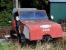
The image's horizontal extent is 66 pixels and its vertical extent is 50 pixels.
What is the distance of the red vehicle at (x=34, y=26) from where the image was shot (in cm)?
1515

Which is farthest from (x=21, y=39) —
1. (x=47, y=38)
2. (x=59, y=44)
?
(x=59, y=44)

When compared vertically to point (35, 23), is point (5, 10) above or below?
below

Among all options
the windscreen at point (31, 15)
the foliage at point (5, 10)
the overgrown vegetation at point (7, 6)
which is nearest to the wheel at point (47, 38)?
the windscreen at point (31, 15)

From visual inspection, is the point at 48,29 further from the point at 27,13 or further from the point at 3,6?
the point at 3,6

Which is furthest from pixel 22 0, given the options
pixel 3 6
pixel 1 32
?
pixel 1 32

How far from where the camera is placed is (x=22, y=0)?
2716 centimetres

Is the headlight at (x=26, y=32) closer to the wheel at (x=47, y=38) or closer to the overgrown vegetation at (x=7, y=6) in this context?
the wheel at (x=47, y=38)

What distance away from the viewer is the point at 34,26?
1536 cm

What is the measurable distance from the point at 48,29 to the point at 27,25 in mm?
943

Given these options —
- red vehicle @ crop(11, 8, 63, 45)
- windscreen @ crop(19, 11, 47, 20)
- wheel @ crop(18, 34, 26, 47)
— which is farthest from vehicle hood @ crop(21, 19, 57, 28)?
wheel @ crop(18, 34, 26, 47)

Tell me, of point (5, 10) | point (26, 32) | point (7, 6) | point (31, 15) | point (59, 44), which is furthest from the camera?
point (5, 10)

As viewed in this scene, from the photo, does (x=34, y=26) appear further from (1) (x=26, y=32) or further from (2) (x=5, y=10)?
(2) (x=5, y=10)

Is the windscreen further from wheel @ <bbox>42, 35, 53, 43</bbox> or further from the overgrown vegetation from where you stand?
the overgrown vegetation

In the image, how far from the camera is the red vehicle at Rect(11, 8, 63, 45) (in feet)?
49.7
